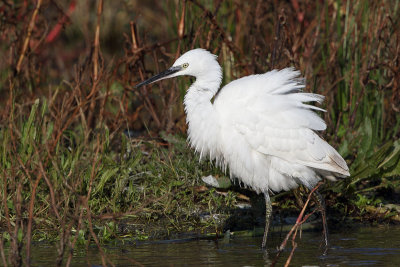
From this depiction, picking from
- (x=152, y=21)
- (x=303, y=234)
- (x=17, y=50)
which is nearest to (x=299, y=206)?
(x=303, y=234)

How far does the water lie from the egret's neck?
A: 728mm

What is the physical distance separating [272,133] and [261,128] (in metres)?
0.09

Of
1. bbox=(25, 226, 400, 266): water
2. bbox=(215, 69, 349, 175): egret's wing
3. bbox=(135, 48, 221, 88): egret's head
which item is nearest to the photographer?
bbox=(25, 226, 400, 266): water

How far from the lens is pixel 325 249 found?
4.79m

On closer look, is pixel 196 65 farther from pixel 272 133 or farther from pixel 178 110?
pixel 178 110

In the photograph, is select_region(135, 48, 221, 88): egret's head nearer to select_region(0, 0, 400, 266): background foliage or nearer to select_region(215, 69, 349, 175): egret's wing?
select_region(215, 69, 349, 175): egret's wing

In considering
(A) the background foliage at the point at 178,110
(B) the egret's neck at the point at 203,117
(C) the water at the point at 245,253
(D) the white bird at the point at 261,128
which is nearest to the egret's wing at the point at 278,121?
(D) the white bird at the point at 261,128

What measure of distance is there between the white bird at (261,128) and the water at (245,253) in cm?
29

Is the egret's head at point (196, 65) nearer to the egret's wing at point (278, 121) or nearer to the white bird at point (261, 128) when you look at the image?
the white bird at point (261, 128)

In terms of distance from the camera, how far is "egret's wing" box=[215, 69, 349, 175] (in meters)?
4.95

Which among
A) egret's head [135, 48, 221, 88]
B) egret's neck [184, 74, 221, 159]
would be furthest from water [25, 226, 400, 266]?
egret's head [135, 48, 221, 88]

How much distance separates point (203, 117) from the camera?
16.8 ft

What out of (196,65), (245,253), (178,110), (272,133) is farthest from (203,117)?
(178,110)

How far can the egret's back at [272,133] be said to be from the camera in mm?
4961
